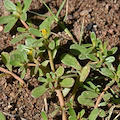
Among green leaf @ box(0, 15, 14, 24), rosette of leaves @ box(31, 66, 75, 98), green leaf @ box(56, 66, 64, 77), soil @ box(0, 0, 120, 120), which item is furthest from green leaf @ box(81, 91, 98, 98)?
green leaf @ box(0, 15, 14, 24)

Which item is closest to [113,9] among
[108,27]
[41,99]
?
[108,27]

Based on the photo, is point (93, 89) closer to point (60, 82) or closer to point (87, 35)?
point (60, 82)

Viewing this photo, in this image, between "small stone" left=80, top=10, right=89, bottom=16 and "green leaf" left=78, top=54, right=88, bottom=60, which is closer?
"green leaf" left=78, top=54, right=88, bottom=60

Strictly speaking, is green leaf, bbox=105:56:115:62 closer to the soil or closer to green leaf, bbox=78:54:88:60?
green leaf, bbox=78:54:88:60

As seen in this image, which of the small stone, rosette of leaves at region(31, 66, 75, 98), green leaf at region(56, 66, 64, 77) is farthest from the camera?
the small stone

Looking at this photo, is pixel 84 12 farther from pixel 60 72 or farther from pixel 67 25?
pixel 60 72

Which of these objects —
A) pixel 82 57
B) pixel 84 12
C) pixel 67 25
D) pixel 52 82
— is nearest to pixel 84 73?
pixel 82 57

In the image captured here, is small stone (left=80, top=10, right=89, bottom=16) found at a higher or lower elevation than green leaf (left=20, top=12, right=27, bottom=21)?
lower

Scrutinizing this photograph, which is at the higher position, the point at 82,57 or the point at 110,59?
the point at 82,57

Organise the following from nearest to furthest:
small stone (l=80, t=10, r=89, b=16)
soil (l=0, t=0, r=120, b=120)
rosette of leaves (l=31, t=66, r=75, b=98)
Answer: rosette of leaves (l=31, t=66, r=75, b=98)
soil (l=0, t=0, r=120, b=120)
small stone (l=80, t=10, r=89, b=16)
